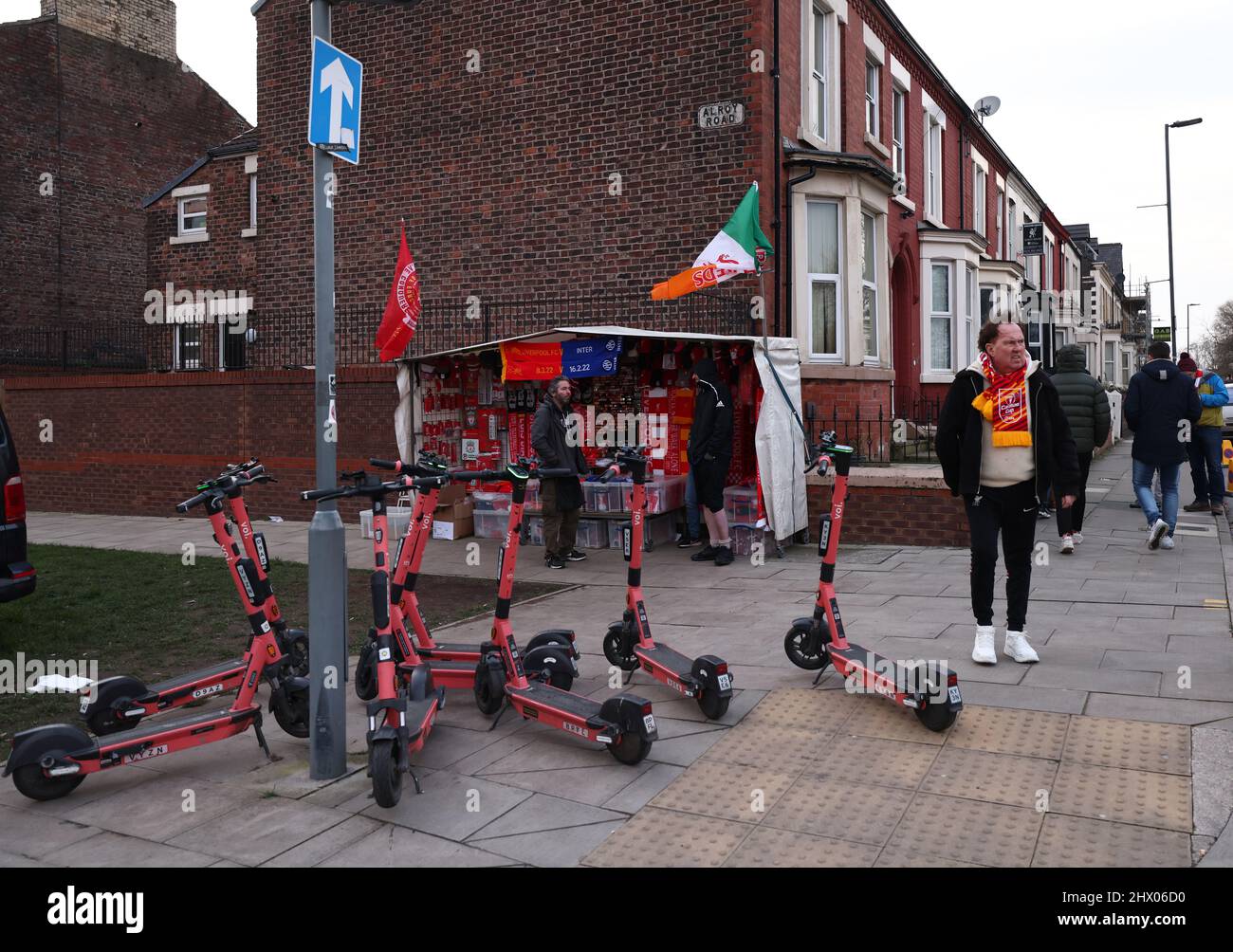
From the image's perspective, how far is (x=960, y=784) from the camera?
4652 millimetres

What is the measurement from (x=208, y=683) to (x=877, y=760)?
3.64 m

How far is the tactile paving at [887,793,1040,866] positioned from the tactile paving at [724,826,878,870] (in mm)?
163

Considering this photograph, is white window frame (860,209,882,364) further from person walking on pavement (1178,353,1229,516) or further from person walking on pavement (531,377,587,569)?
person walking on pavement (531,377,587,569)

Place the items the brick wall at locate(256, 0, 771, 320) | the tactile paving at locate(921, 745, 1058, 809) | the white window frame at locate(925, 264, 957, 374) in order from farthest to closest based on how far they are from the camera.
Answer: the white window frame at locate(925, 264, 957, 374) → the brick wall at locate(256, 0, 771, 320) → the tactile paving at locate(921, 745, 1058, 809)

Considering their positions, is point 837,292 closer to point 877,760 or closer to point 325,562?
point 877,760

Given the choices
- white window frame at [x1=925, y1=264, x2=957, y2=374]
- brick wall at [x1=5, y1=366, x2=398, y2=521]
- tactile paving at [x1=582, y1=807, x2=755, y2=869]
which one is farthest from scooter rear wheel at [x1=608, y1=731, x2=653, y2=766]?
white window frame at [x1=925, y1=264, x2=957, y2=374]

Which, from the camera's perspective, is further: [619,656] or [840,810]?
[619,656]

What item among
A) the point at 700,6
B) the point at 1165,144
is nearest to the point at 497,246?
the point at 700,6

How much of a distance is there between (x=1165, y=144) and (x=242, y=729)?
133 feet

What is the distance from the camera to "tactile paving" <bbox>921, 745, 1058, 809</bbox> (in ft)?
14.8

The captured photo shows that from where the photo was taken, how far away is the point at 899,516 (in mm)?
11930

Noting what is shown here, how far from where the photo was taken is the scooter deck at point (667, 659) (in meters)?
5.89

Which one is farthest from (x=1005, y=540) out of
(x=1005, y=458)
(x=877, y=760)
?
(x=877, y=760)

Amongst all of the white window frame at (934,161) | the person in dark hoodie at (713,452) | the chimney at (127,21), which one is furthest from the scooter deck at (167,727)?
the chimney at (127,21)
